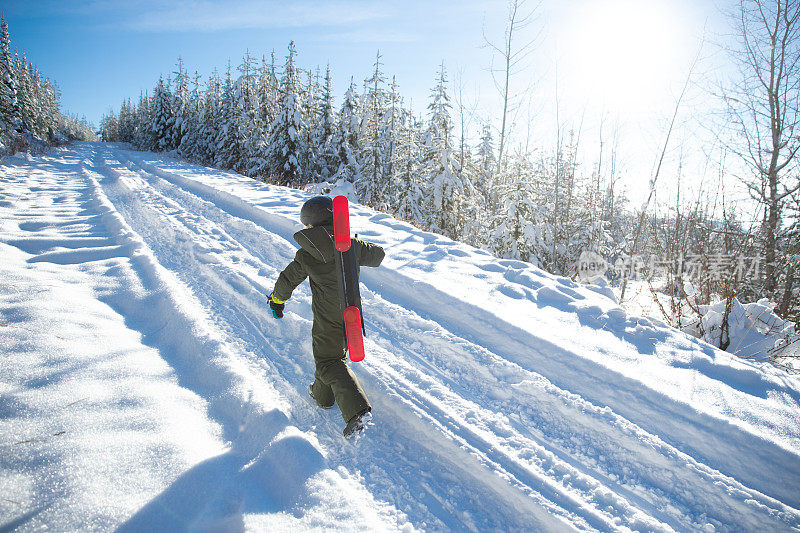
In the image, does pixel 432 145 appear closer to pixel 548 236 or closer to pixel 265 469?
pixel 548 236

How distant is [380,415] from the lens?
2.87m

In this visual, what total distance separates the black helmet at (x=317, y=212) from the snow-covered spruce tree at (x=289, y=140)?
22117mm

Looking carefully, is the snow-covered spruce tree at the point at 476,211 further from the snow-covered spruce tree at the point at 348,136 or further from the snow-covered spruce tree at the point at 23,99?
the snow-covered spruce tree at the point at 23,99

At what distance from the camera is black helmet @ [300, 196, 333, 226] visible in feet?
8.89

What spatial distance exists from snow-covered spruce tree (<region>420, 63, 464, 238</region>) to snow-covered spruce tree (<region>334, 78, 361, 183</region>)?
1133 centimetres

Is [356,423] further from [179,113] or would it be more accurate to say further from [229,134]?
[179,113]

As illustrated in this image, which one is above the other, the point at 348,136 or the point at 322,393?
the point at 348,136

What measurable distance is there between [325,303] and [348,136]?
27.0 m

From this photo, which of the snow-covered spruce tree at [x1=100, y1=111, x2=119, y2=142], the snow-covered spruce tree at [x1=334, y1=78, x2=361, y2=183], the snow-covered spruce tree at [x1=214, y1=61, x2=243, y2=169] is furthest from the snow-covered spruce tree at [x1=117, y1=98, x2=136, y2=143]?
the snow-covered spruce tree at [x1=334, y1=78, x2=361, y2=183]

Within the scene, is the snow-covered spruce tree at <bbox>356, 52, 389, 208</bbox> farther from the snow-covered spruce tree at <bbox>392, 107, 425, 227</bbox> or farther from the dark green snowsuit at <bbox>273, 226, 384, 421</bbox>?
the dark green snowsuit at <bbox>273, 226, 384, 421</bbox>

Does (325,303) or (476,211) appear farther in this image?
(476,211)

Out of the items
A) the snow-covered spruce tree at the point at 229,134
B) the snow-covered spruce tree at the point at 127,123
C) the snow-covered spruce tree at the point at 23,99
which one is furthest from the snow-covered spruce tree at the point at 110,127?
the snow-covered spruce tree at the point at 229,134

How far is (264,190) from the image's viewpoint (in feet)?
36.3

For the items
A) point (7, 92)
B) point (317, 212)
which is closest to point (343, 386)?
point (317, 212)
